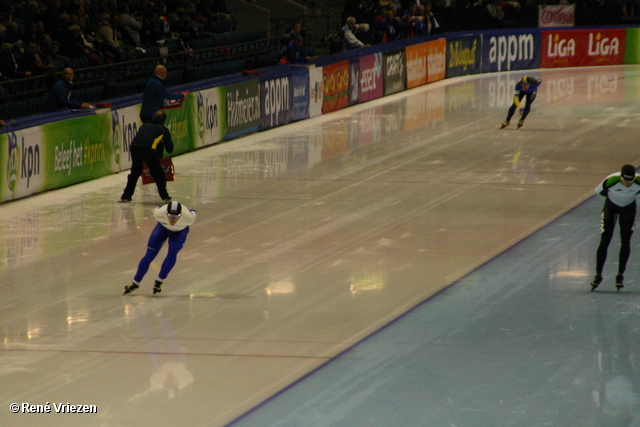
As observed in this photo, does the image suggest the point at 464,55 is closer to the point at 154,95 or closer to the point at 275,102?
the point at 275,102

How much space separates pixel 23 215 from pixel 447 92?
15.5m

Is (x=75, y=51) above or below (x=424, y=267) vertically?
above

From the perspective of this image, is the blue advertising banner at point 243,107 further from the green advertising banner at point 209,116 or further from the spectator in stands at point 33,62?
the spectator in stands at point 33,62

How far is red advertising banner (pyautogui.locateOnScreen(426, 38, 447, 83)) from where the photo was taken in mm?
27828

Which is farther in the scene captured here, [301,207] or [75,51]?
[75,51]

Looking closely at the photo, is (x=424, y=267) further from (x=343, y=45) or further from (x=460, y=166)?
(x=343, y=45)

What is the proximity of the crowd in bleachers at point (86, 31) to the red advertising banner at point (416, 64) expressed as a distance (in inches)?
235

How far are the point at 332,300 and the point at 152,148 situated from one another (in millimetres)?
4977

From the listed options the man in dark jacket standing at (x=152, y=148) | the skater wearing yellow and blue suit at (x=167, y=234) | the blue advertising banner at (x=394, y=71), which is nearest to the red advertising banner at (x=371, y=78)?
the blue advertising banner at (x=394, y=71)

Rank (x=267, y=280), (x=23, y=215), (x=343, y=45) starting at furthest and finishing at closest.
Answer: (x=343, y=45) → (x=23, y=215) → (x=267, y=280)

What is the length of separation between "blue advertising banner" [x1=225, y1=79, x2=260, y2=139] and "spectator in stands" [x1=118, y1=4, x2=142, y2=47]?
9.50 ft

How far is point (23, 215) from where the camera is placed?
12664 mm

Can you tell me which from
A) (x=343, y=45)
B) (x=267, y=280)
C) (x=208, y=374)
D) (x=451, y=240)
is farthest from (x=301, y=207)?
(x=343, y=45)

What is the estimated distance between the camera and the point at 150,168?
13.3 meters
